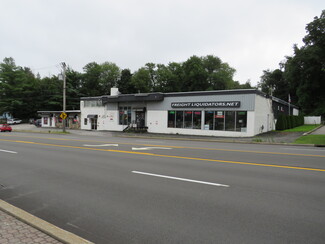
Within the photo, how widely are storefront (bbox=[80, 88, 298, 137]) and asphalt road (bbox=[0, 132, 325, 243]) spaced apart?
53.9ft

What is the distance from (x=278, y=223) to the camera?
400cm

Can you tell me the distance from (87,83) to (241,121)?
206ft

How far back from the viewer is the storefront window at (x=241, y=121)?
81.1 feet

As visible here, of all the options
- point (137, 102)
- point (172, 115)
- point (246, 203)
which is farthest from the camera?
point (137, 102)

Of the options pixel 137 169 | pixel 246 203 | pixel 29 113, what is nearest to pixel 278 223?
pixel 246 203

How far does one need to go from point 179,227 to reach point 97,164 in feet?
19.1

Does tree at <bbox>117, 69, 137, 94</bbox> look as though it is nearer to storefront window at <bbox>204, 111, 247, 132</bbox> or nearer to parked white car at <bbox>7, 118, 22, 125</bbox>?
parked white car at <bbox>7, 118, 22, 125</bbox>

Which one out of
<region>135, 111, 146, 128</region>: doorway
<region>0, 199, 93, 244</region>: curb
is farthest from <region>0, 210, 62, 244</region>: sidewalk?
<region>135, 111, 146, 128</region>: doorway

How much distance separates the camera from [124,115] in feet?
115

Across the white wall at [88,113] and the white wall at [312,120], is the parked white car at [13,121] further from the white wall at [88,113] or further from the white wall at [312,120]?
the white wall at [312,120]

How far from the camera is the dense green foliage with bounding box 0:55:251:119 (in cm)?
6550

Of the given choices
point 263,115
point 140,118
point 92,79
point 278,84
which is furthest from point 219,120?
point 278,84

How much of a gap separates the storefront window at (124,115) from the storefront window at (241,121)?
15.4 m

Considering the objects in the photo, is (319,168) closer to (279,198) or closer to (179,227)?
(279,198)
